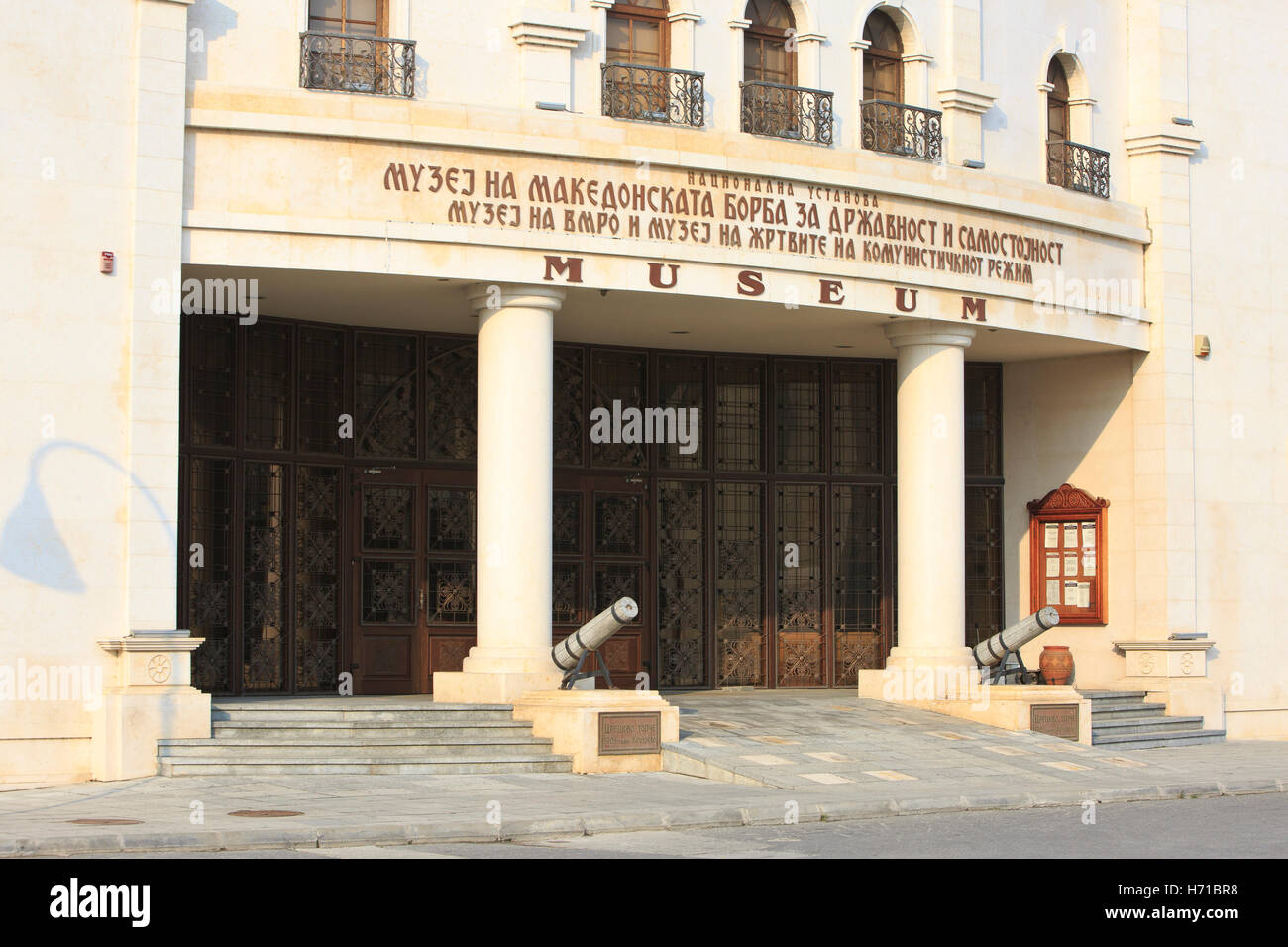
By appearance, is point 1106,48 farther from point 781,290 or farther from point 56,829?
point 56,829

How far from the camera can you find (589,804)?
52.5 ft

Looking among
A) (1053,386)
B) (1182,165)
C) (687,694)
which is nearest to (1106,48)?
(1182,165)

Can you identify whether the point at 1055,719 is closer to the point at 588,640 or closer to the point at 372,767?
the point at 588,640

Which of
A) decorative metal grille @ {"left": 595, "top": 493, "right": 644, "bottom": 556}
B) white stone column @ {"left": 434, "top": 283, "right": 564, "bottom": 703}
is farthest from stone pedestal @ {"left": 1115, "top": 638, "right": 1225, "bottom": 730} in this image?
white stone column @ {"left": 434, "top": 283, "right": 564, "bottom": 703}

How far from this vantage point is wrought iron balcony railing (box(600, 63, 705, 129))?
21641 millimetres

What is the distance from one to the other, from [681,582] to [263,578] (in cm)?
623

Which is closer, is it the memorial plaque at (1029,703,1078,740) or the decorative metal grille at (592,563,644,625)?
the memorial plaque at (1029,703,1078,740)

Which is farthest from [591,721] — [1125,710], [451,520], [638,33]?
[1125,710]

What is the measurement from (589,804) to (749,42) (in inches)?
438

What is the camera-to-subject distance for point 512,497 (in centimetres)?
A: 2062

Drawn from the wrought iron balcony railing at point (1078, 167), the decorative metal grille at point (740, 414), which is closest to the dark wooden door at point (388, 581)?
the decorative metal grille at point (740, 414)

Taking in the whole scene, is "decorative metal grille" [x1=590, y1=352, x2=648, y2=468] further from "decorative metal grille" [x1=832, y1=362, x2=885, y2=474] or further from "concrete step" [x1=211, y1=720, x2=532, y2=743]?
"concrete step" [x1=211, y1=720, x2=532, y2=743]

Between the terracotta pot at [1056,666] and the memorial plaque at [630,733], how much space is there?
8333 millimetres

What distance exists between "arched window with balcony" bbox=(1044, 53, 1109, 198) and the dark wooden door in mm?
10048
